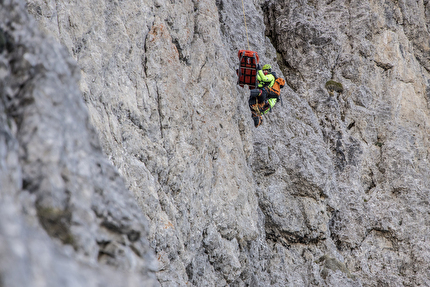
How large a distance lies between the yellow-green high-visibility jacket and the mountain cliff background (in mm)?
635

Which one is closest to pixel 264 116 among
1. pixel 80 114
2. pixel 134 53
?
pixel 134 53

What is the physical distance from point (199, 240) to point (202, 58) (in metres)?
5.49

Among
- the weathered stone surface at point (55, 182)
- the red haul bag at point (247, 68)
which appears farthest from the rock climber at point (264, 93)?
the weathered stone surface at point (55, 182)

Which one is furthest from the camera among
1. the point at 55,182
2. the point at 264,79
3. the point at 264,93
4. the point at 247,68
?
the point at 264,93

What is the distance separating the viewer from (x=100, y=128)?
21.4 ft

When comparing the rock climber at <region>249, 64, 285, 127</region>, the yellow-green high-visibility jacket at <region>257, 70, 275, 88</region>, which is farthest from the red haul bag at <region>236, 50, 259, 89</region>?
the yellow-green high-visibility jacket at <region>257, 70, 275, 88</region>

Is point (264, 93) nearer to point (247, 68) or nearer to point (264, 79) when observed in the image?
point (264, 79)

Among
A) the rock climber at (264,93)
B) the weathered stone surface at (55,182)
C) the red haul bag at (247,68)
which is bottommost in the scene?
the rock climber at (264,93)

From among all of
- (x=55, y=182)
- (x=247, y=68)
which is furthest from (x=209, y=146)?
(x=55, y=182)

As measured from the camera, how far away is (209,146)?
1058cm

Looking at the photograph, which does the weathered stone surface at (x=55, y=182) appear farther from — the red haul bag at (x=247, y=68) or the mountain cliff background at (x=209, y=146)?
the red haul bag at (x=247, y=68)

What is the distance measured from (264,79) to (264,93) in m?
0.58

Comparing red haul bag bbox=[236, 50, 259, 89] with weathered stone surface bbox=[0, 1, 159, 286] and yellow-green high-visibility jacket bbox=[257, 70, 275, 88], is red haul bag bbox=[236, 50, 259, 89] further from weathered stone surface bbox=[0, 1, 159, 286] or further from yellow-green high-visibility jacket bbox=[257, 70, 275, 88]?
weathered stone surface bbox=[0, 1, 159, 286]

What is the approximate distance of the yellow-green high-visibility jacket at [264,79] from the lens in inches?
549
